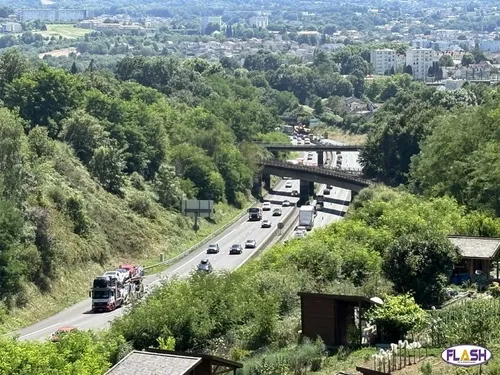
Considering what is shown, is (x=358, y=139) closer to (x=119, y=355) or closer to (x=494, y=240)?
(x=494, y=240)

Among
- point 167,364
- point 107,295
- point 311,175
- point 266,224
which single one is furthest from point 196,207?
point 167,364

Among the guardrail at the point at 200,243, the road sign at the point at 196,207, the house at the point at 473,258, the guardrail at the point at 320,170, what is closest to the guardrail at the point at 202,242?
the guardrail at the point at 200,243

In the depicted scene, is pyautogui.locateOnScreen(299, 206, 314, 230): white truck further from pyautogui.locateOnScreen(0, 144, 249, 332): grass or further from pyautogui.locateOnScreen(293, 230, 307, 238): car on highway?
Answer: pyautogui.locateOnScreen(0, 144, 249, 332): grass

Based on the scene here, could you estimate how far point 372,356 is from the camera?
113 feet

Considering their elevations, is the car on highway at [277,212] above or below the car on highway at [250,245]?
below

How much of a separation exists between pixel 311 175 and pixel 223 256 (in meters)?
35.0

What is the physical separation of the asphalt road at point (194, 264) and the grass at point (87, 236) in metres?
1.11

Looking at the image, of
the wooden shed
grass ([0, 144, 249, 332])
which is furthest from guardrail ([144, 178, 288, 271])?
the wooden shed

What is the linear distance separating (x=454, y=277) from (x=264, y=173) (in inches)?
2919

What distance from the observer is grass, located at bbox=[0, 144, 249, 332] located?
64.1 meters

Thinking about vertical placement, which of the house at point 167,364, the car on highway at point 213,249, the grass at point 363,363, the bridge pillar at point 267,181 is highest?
the house at point 167,364

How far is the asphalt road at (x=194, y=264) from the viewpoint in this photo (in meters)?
56.6

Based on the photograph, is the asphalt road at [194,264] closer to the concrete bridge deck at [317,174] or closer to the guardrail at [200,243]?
the guardrail at [200,243]

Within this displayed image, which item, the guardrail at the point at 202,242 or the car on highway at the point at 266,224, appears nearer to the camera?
the guardrail at the point at 202,242
